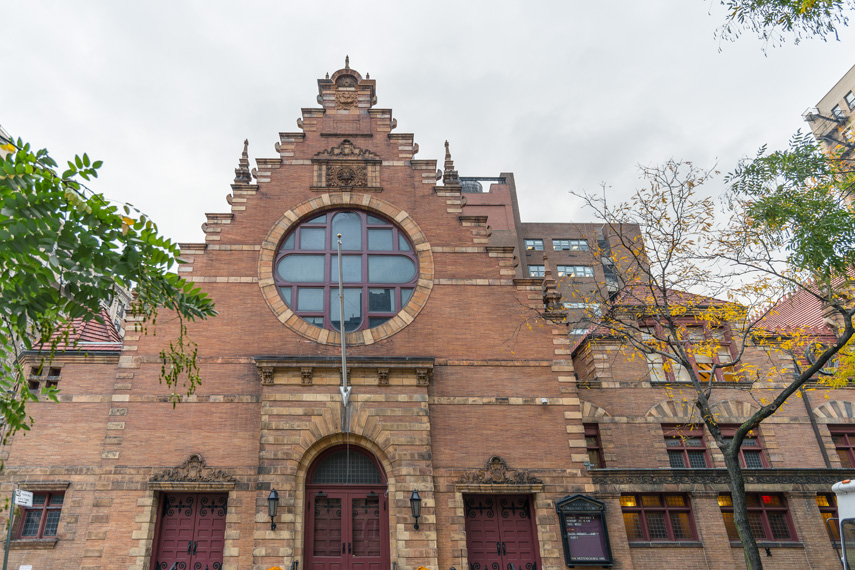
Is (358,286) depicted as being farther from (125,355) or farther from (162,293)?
(162,293)

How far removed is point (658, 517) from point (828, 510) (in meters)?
5.69

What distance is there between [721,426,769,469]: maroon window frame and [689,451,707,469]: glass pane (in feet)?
3.49

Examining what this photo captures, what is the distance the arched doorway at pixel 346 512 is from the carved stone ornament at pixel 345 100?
12.1 meters

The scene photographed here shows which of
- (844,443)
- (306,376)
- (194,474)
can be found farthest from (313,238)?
(844,443)

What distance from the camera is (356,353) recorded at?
702 inches

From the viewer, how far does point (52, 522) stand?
16.8 metres

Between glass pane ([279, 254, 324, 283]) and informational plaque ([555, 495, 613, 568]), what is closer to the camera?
informational plaque ([555, 495, 613, 568])

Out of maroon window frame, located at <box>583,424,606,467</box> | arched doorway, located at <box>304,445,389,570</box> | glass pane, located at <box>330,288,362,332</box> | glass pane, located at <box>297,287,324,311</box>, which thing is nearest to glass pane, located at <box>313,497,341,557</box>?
arched doorway, located at <box>304,445,389,570</box>

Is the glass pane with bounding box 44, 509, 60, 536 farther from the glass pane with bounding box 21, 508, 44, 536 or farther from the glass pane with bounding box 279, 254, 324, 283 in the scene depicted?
the glass pane with bounding box 279, 254, 324, 283

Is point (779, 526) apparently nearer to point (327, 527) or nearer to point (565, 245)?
point (327, 527)

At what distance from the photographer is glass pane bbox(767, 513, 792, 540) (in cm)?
1889

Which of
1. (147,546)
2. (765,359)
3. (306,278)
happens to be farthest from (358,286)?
(765,359)

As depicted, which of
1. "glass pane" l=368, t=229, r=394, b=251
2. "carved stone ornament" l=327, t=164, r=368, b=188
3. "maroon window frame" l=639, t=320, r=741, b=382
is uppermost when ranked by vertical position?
"carved stone ornament" l=327, t=164, r=368, b=188

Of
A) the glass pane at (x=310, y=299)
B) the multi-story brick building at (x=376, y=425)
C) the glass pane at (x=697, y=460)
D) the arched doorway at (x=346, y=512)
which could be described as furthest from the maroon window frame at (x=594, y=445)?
the glass pane at (x=310, y=299)
